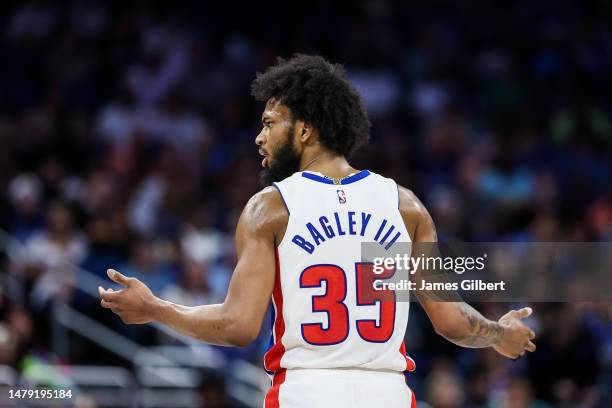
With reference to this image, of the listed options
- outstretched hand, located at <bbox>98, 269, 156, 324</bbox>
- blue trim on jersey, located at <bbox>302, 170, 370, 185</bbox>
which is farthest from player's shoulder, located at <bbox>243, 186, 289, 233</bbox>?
outstretched hand, located at <bbox>98, 269, 156, 324</bbox>

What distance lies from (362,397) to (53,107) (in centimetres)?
878

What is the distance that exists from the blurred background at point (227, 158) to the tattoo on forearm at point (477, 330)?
3.85 metres

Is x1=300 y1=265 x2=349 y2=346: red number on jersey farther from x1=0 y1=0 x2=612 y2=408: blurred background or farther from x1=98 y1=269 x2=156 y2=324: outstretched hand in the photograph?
x1=0 y1=0 x2=612 y2=408: blurred background

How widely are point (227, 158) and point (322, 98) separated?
24.4ft

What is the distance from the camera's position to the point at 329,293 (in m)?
4.20

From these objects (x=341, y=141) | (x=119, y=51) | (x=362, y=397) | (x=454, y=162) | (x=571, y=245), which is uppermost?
(x=119, y=51)

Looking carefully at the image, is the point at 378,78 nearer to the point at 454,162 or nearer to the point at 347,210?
the point at 454,162

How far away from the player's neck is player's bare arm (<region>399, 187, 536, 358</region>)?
0.25m

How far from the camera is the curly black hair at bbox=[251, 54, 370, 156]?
4.52 metres

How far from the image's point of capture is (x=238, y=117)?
40.5 ft

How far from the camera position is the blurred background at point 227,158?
906 centimetres

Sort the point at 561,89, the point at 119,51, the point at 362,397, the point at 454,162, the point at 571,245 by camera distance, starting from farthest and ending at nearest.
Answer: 1. the point at 119,51
2. the point at 561,89
3. the point at 454,162
4. the point at 571,245
5. the point at 362,397

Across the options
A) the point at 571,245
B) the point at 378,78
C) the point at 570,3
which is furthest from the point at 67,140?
the point at 570,3

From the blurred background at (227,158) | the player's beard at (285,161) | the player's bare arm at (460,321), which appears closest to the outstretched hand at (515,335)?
the player's bare arm at (460,321)
